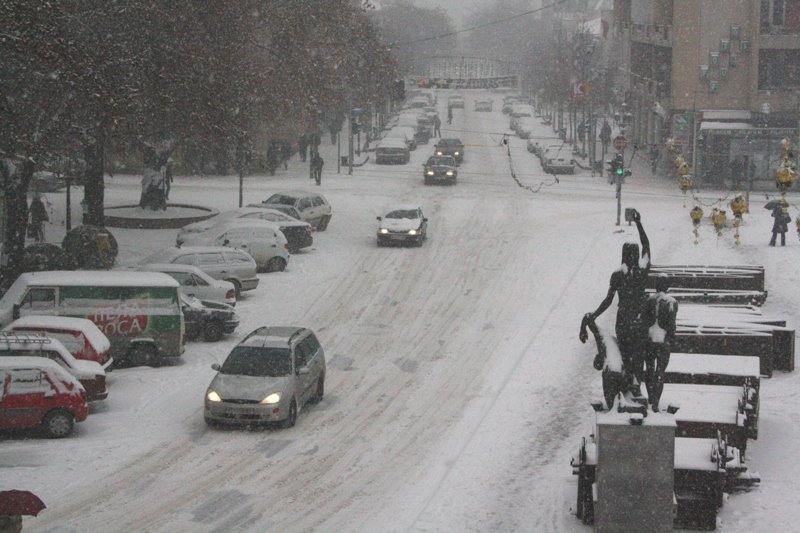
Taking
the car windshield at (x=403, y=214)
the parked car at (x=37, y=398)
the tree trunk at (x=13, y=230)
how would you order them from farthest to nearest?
1. the car windshield at (x=403, y=214)
2. the tree trunk at (x=13, y=230)
3. the parked car at (x=37, y=398)

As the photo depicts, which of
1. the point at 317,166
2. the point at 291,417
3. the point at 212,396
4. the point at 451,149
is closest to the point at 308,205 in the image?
the point at 317,166

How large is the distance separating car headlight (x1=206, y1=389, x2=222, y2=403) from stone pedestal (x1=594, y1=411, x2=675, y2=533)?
805cm

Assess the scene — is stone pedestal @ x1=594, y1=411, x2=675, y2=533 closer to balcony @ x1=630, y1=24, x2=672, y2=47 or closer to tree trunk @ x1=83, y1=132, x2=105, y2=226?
tree trunk @ x1=83, y1=132, x2=105, y2=226

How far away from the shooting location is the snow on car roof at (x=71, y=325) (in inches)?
961

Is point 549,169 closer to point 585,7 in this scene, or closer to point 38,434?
point 38,434

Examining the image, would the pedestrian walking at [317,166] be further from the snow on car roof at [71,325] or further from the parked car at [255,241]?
the snow on car roof at [71,325]

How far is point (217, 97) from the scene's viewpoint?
120ft

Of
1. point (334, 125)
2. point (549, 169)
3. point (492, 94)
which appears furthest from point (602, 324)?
Result: point (492, 94)

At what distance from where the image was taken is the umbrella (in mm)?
13523

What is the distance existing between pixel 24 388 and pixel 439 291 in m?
15.5

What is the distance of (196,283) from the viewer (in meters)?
30.8

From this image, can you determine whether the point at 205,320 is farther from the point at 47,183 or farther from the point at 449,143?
the point at 449,143

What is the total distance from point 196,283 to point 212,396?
8.63 metres

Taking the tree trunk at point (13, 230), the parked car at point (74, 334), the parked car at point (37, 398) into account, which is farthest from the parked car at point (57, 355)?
the tree trunk at point (13, 230)
